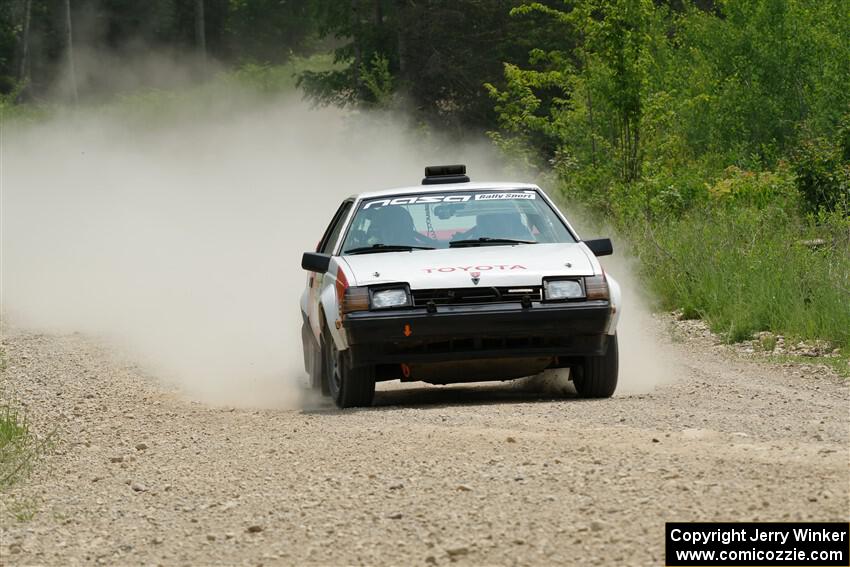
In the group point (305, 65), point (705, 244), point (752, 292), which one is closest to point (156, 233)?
point (705, 244)

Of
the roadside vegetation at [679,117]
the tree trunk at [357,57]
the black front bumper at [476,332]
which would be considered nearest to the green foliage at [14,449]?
the black front bumper at [476,332]

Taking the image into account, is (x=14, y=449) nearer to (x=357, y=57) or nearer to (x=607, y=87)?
(x=607, y=87)

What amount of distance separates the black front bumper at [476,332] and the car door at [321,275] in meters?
1.20

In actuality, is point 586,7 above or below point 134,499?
above

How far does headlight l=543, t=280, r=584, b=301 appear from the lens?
9.73 m

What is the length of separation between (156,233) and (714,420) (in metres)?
21.4

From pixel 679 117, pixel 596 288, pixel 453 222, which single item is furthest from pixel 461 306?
pixel 679 117

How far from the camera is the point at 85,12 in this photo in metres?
70.4

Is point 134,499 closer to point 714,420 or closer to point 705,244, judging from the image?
point 714,420

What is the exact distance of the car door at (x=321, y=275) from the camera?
36.3ft

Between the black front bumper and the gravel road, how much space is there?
36 centimetres

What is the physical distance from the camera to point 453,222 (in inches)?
433

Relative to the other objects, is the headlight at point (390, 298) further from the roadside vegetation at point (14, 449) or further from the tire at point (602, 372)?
the roadside vegetation at point (14, 449)

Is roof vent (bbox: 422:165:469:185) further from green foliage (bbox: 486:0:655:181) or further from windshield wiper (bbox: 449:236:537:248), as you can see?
green foliage (bbox: 486:0:655:181)
